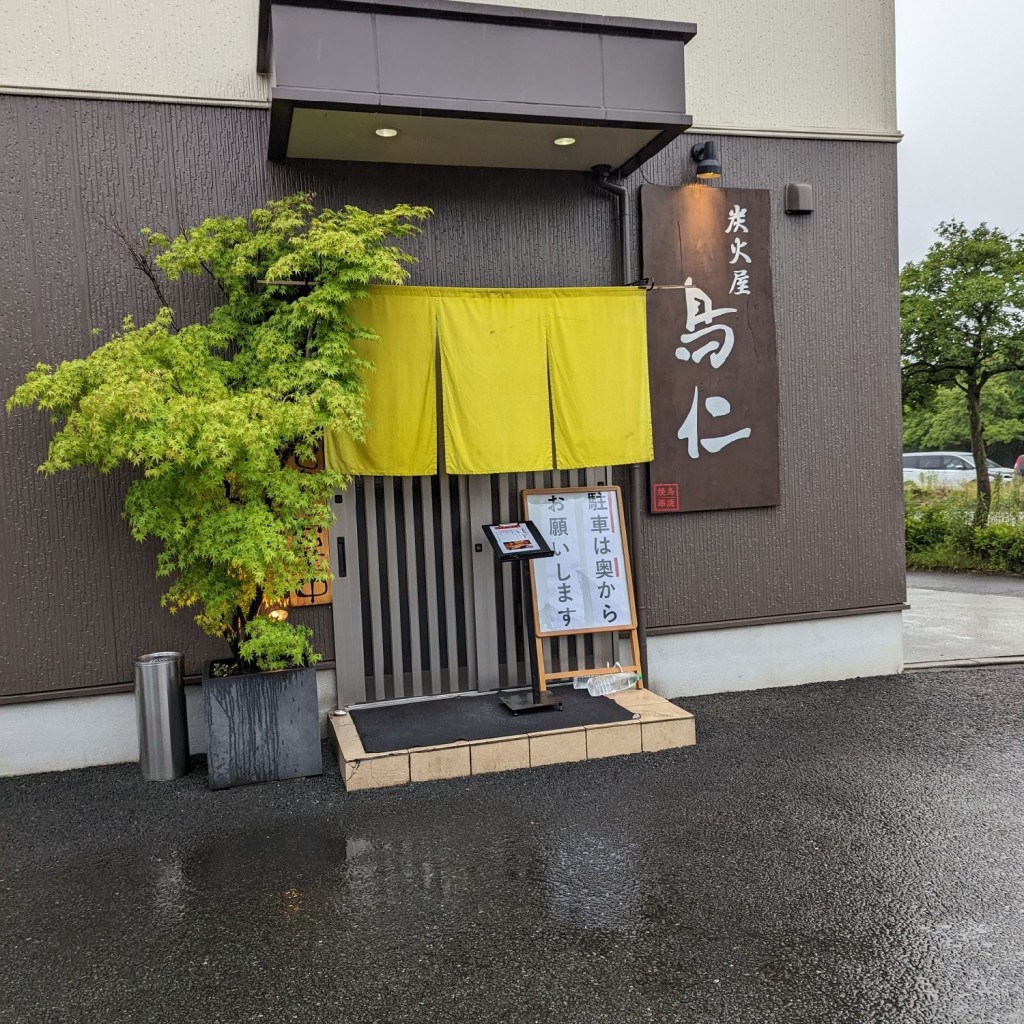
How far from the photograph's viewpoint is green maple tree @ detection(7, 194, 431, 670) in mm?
5160

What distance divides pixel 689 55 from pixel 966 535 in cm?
1103

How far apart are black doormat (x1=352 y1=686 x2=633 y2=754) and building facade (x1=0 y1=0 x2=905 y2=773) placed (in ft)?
0.96

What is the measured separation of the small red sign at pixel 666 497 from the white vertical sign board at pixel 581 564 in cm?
36

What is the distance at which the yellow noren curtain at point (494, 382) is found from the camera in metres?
6.52

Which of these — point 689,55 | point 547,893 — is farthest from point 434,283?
point 547,893

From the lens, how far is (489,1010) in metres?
3.29

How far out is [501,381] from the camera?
6617mm

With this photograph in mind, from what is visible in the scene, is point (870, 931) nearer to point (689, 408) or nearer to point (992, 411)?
point (689, 408)

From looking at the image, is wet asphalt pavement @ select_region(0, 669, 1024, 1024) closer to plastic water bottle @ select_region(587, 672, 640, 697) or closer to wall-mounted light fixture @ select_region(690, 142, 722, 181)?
plastic water bottle @ select_region(587, 672, 640, 697)

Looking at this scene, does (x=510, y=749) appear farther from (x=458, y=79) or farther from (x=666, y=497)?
(x=458, y=79)

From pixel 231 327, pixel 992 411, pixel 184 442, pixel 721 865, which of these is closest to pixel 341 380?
pixel 231 327

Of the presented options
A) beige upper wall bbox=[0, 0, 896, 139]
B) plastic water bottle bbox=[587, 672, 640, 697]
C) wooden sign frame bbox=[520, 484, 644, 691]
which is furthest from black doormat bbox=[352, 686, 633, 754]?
beige upper wall bbox=[0, 0, 896, 139]

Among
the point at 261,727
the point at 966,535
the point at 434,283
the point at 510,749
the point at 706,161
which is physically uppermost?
the point at 706,161

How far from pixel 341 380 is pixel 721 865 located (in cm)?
375
